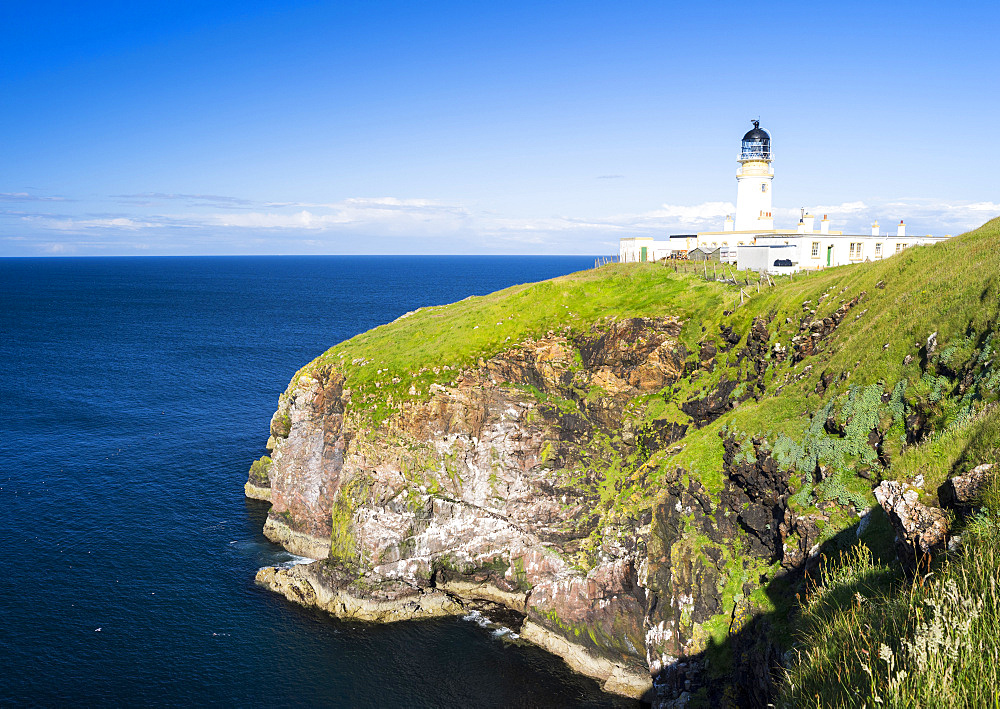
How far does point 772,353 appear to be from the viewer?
134 feet

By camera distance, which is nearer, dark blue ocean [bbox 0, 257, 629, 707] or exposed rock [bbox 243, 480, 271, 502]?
dark blue ocean [bbox 0, 257, 629, 707]

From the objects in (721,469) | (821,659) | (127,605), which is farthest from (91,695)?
(821,659)

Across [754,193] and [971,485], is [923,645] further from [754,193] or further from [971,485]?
[754,193]

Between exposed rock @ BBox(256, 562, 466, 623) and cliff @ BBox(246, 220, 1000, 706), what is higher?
cliff @ BBox(246, 220, 1000, 706)

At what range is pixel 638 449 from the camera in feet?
156

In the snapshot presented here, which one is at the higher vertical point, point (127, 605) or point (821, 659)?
point (821, 659)

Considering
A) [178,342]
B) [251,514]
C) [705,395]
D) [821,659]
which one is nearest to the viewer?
[821,659]

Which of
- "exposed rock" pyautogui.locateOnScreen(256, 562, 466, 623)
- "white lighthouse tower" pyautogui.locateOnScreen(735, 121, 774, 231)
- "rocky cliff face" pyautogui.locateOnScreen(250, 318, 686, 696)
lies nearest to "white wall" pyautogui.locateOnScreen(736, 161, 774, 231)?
"white lighthouse tower" pyautogui.locateOnScreen(735, 121, 774, 231)

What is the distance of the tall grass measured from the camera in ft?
29.3

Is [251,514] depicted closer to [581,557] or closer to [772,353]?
[581,557]

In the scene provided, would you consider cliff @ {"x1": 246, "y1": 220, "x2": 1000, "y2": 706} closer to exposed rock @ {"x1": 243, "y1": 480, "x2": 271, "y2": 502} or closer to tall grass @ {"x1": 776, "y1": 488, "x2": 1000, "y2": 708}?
exposed rock @ {"x1": 243, "y1": 480, "x2": 271, "y2": 502}

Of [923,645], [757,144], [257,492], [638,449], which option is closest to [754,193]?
[757,144]

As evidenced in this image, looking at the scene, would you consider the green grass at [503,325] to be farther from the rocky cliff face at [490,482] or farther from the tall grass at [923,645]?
the tall grass at [923,645]

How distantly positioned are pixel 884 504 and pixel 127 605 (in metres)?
51.1
